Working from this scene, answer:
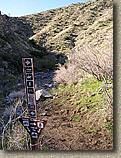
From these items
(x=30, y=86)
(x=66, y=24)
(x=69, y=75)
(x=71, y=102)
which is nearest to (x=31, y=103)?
(x=30, y=86)

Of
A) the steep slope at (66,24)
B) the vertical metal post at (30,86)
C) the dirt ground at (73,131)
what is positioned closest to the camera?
the vertical metal post at (30,86)

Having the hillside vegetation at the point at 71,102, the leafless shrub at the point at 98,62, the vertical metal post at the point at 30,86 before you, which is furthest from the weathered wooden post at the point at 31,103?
the leafless shrub at the point at 98,62

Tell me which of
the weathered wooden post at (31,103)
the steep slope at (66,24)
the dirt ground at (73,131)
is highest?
the steep slope at (66,24)

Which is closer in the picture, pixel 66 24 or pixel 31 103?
pixel 31 103

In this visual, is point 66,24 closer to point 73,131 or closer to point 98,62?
point 98,62

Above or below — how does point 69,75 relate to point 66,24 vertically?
below

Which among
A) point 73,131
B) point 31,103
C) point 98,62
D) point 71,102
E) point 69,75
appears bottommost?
point 73,131

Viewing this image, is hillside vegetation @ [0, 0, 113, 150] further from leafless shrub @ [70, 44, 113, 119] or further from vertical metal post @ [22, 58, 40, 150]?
vertical metal post @ [22, 58, 40, 150]

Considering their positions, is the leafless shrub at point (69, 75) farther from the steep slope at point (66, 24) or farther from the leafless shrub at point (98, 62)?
the steep slope at point (66, 24)

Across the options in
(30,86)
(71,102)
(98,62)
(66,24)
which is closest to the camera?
(30,86)

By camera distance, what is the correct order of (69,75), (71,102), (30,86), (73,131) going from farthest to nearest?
1. (69,75)
2. (71,102)
3. (73,131)
4. (30,86)

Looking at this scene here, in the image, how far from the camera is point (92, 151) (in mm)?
2117

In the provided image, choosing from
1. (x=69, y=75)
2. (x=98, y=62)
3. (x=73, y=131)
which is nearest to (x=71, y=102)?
(x=98, y=62)

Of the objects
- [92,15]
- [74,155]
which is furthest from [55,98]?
[92,15]
